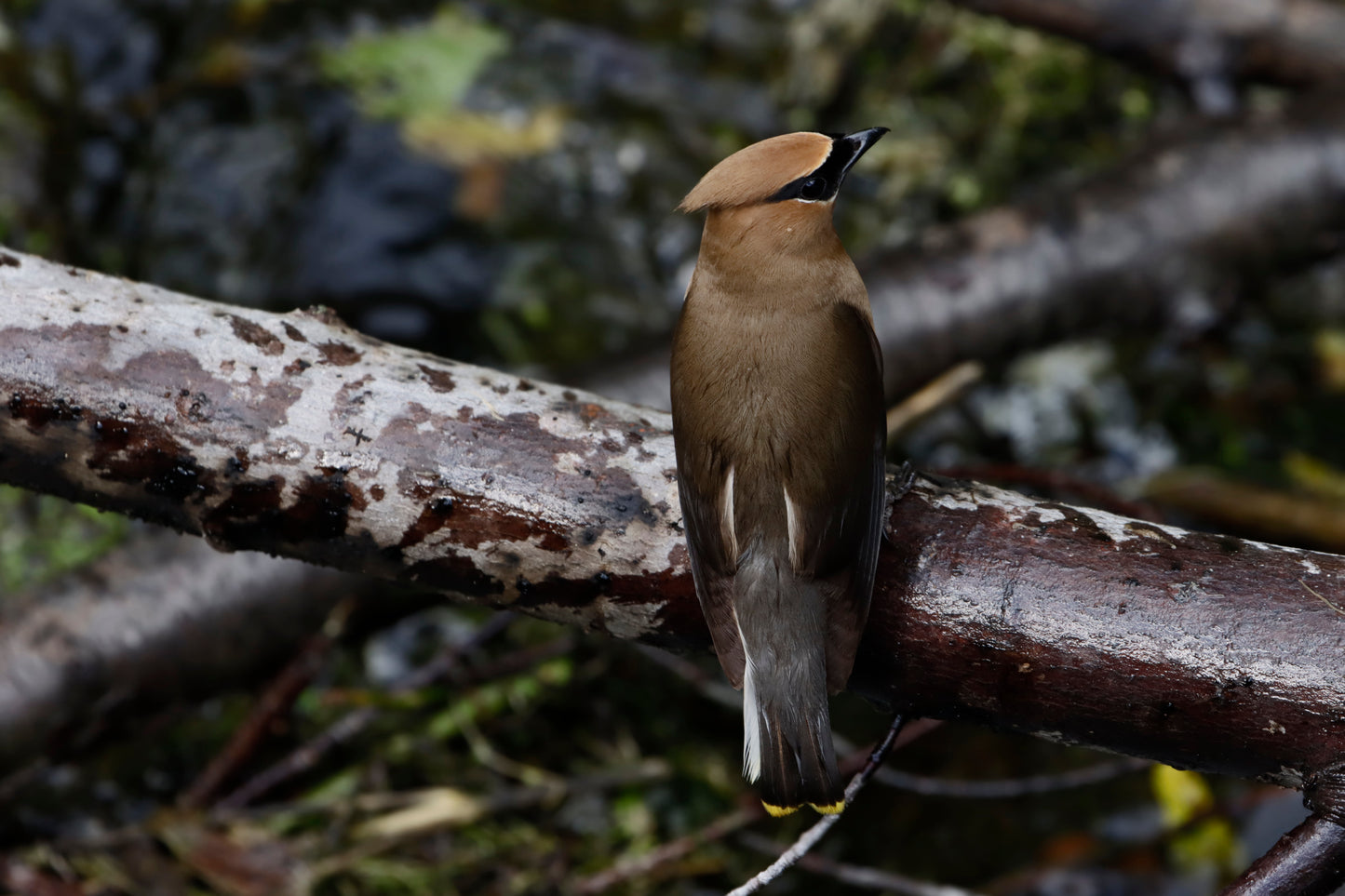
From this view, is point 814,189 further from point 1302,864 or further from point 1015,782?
point 1015,782

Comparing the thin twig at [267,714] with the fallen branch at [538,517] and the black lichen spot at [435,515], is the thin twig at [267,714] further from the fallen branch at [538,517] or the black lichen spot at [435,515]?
the black lichen spot at [435,515]

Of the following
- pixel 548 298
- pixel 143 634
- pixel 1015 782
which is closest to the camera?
pixel 1015 782

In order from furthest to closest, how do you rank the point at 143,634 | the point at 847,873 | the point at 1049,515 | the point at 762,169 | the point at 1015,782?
the point at 143,634
the point at 1015,782
the point at 847,873
the point at 762,169
the point at 1049,515

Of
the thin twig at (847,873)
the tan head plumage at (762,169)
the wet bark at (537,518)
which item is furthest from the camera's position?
the thin twig at (847,873)

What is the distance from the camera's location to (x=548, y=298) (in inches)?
200

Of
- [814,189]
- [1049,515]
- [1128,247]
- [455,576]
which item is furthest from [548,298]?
[1049,515]

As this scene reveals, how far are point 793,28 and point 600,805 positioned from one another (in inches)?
153

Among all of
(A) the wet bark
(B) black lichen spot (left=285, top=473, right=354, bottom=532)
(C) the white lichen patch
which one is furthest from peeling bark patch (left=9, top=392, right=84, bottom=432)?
(C) the white lichen patch

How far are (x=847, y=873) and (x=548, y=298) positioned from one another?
290 centimetres

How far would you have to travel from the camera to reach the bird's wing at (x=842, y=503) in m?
2.11

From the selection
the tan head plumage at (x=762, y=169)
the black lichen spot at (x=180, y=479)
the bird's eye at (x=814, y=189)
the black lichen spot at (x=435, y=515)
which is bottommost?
the black lichen spot at (x=435, y=515)

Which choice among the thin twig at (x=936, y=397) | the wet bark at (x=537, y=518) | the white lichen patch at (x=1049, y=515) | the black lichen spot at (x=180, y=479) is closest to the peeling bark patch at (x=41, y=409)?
the wet bark at (x=537, y=518)

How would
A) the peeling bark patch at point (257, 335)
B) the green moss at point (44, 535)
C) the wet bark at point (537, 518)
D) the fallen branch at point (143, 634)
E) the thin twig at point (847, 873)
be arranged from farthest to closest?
1. the green moss at point (44, 535)
2. the fallen branch at point (143, 634)
3. the thin twig at point (847, 873)
4. the peeling bark patch at point (257, 335)
5. the wet bark at point (537, 518)

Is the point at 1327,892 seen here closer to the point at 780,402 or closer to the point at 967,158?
the point at 780,402
